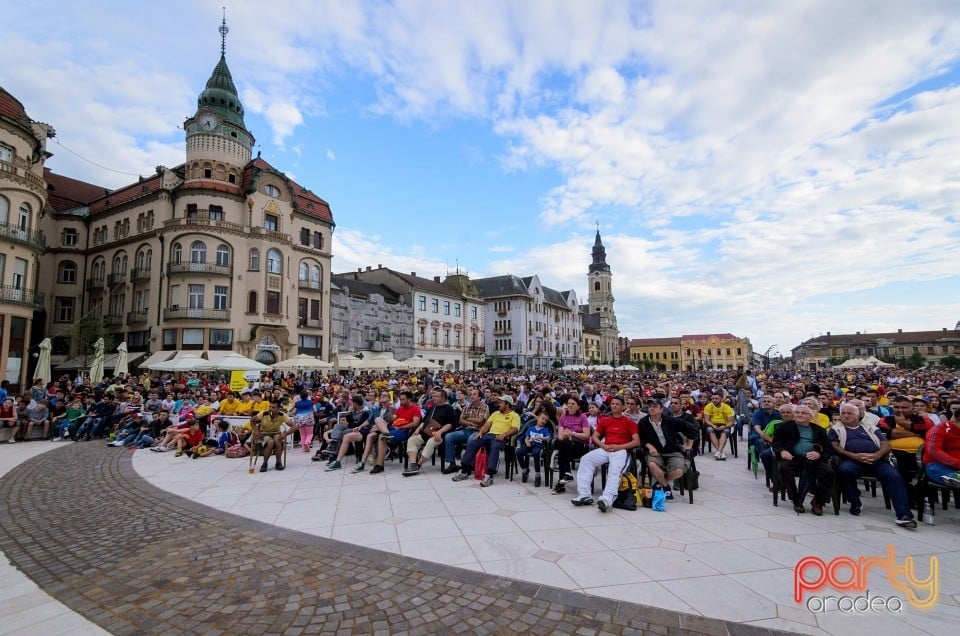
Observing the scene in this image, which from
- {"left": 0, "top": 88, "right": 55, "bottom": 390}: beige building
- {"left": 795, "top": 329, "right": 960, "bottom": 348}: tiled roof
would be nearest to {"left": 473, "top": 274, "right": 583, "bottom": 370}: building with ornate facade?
{"left": 0, "top": 88, "right": 55, "bottom": 390}: beige building

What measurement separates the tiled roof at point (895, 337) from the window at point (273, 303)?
132m

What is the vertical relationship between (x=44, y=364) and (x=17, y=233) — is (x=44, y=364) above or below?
below

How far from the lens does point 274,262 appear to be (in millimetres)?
36188

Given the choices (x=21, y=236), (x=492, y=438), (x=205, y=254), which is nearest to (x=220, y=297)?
(x=205, y=254)

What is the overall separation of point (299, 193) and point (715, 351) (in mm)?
114877

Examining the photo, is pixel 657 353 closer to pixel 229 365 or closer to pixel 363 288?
pixel 363 288

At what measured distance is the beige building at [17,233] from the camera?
25.5 meters

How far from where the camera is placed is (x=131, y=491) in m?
7.57

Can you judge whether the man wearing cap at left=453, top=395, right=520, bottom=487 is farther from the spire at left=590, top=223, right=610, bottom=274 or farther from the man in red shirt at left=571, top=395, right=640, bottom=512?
the spire at left=590, top=223, right=610, bottom=274

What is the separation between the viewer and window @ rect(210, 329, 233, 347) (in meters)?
32.9

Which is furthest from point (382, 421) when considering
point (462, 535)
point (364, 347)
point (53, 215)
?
point (53, 215)

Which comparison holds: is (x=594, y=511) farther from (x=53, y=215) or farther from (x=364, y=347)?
(x=53, y=215)

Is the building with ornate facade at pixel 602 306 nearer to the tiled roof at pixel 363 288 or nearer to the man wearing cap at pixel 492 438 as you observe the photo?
the tiled roof at pixel 363 288

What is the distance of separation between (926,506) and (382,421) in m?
8.68
